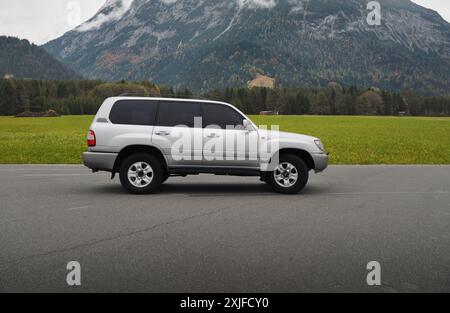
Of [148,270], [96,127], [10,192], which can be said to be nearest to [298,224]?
[148,270]

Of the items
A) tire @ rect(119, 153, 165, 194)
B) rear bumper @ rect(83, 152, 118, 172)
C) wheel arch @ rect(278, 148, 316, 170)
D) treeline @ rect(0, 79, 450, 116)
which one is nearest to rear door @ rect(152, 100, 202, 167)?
tire @ rect(119, 153, 165, 194)

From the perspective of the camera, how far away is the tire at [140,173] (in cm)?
980

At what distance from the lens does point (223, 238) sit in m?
6.25

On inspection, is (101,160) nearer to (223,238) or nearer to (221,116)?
(221,116)

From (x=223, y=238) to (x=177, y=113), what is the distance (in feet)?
14.6

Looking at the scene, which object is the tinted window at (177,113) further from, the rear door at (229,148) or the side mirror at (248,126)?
the side mirror at (248,126)

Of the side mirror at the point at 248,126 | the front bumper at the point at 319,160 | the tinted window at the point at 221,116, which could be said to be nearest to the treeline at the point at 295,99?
the tinted window at the point at 221,116

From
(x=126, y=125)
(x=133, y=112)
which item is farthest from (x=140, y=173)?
(x=133, y=112)

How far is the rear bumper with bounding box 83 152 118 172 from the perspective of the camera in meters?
9.77

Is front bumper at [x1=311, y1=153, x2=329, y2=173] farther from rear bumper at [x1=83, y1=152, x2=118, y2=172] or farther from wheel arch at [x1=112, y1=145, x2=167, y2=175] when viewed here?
rear bumper at [x1=83, y1=152, x2=118, y2=172]

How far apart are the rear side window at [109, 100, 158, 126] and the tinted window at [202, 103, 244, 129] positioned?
3.43ft

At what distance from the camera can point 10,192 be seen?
10.0 m
